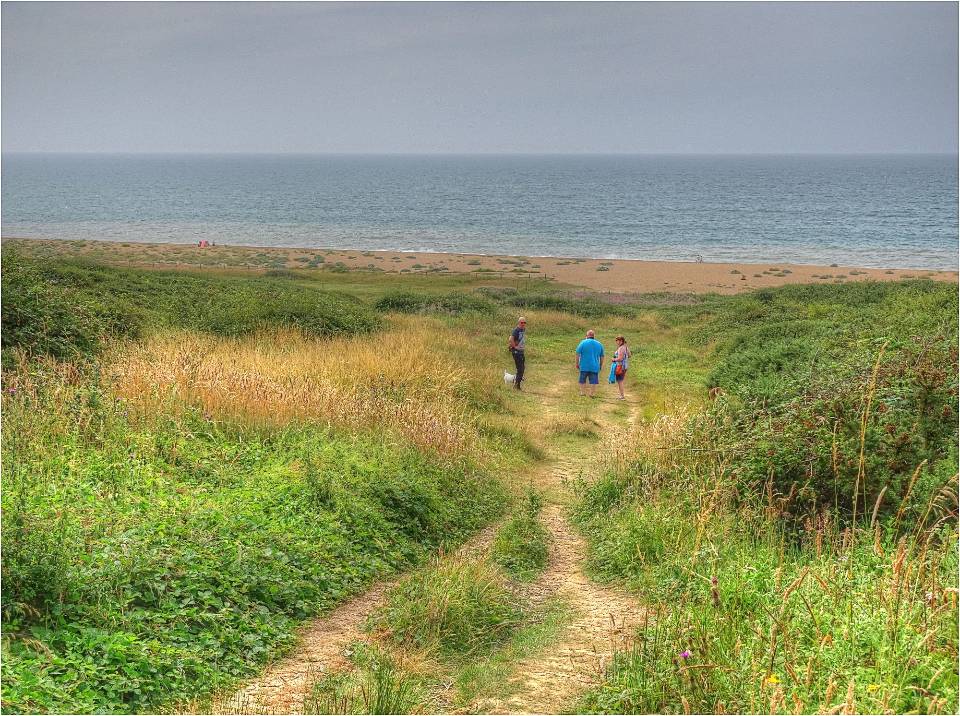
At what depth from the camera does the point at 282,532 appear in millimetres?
7699

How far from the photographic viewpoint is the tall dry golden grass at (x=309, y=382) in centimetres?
1058

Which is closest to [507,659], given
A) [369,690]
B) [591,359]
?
[369,690]

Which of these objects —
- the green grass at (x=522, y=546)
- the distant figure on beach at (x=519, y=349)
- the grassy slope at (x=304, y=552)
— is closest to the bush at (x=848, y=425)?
the grassy slope at (x=304, y=552)

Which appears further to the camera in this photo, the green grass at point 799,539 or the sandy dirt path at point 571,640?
the sandy dirt path at point 571,640

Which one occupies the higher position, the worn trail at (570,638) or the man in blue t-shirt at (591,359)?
A: the man in blue t-shirt at (591,359)

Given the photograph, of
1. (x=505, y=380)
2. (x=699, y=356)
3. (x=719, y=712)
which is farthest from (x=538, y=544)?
(x=699, y=356)

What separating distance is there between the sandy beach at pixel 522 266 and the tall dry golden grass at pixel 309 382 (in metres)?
36.4

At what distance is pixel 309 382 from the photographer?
479 inches

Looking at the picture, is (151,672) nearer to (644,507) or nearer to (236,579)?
(236,579)

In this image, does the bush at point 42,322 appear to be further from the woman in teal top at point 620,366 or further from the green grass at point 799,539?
the woman in teal top at point 620,366

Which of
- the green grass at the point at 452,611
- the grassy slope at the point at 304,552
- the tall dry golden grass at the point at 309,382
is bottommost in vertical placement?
the green grass at the point at 452,611

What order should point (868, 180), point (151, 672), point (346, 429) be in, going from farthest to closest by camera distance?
point (868, 180)
point (346, 429)
point (151, 672)

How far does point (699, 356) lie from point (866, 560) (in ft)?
56.9

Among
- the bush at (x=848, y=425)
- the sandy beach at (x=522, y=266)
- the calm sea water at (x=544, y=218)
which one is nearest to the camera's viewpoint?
the bush at (x=848, y=425)
